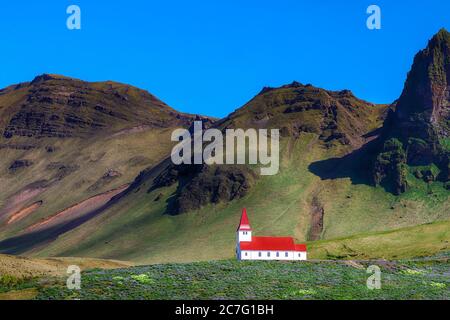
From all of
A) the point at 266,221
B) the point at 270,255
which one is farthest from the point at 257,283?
the point at 266,221

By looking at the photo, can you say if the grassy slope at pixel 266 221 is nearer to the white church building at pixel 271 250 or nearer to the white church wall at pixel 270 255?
the white church building at pixel 271 250

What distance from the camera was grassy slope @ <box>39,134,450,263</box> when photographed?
6560 inches

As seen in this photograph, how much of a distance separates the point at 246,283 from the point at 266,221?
111194 mm

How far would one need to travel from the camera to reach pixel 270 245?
95188 millimetres

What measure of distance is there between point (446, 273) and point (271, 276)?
22.4 metres

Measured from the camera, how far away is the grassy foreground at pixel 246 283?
60.9m

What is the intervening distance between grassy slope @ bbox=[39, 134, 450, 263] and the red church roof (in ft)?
186

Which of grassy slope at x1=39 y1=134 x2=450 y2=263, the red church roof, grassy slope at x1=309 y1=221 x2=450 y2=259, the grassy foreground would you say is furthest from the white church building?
grassy slope at x1=39 y1=134 x2=450 y2=263

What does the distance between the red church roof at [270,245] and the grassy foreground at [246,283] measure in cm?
1153

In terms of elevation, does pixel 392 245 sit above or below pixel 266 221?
below

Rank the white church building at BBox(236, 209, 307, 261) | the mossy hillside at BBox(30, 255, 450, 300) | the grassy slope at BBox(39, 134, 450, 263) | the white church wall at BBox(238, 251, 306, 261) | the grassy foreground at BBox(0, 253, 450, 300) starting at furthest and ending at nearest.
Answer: the grassy slope at BBox(39, 134, 450, 263) → the white church building at BBox(236, 209, 307, 261) → the white church wall at BBox(238, 251, 306, 261) → the grassy foreground at BBox(0, 253, 450, 300) → the mossy hillside at BBox(30, 255, 450, 300)

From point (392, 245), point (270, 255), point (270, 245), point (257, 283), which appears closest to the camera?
point (257, 283)

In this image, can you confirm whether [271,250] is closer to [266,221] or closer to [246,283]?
[246,283]

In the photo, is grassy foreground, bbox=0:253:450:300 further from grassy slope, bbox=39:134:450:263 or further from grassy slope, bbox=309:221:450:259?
grassy slope, bbox=39:134:450:263
